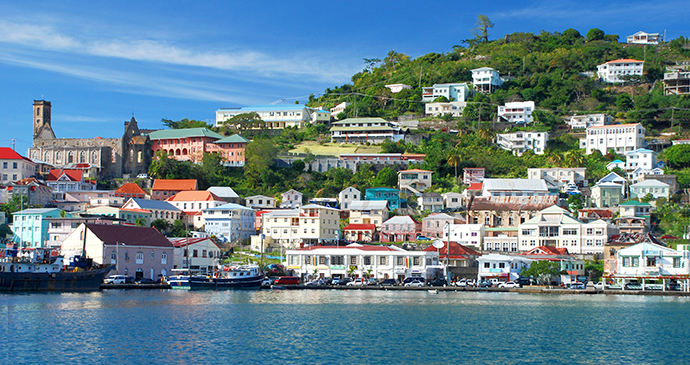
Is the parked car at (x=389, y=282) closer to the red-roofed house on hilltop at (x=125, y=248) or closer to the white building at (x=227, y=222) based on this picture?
the red-roofed house on hilltop at (x=125, y=248)

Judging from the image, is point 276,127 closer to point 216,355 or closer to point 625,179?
Answer: point 625,179

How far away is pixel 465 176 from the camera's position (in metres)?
99.6

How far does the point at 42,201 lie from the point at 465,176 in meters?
56.1

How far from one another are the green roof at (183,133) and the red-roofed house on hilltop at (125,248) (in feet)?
144

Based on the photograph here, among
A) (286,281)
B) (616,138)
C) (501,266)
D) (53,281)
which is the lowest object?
(286,281)

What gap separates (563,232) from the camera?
77.6m

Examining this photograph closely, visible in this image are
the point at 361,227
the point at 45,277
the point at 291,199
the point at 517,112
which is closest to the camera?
the point at 45,277

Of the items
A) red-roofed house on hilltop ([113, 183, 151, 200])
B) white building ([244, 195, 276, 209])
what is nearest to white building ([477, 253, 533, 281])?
white building ([244, 195, 276, 209])

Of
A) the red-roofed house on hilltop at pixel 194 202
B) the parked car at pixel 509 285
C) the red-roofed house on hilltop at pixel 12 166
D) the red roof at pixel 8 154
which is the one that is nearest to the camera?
the parked car at pixel 509 285

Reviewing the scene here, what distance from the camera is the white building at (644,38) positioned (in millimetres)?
168750

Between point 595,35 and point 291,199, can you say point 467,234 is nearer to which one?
point 291,199

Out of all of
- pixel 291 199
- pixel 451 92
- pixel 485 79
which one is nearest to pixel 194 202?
pixel 291 199

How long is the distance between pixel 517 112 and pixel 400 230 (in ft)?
155

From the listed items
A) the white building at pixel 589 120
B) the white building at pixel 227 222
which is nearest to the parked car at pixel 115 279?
the white building at pixel 227 222
